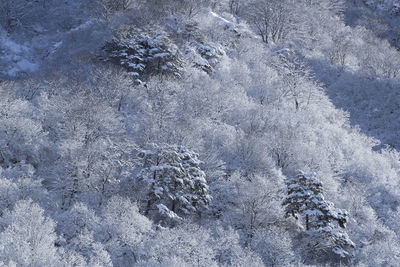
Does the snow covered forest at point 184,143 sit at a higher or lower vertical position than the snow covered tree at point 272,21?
lower

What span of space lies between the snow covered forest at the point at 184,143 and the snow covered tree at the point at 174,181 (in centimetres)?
18

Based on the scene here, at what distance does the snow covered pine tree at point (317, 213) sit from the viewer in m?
37.1

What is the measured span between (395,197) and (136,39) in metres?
46.5

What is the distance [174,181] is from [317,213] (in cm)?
1502

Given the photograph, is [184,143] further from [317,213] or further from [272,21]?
[272,21]

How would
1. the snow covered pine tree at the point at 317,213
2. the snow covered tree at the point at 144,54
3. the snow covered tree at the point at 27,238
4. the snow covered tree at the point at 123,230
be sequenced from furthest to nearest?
the snow covered tree at the point at 144,54 → the snow covered pine tree at the point at 317,213 → the snow covered tree at the point at 123,230 → the snow covered tree at the point at 27,238

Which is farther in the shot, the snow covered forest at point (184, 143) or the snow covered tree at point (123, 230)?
the snow covered forest at point (184, 143)

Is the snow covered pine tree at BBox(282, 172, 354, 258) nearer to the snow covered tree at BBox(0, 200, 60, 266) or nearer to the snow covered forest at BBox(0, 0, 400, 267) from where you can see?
the snow covered forest at BBox(0, 0, 400, 267)

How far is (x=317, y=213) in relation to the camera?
1479 inches

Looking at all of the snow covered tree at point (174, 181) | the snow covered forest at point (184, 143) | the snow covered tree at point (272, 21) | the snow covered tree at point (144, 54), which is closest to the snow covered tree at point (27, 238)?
the snow covered forest at point (184, 143)

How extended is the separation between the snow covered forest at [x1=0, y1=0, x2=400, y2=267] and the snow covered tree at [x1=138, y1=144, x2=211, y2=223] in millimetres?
183

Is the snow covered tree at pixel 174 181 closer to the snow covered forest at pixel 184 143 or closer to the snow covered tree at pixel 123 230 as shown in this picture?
the snow covered forest at pixel 184 143

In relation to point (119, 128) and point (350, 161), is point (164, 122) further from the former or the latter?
point (350, 161)

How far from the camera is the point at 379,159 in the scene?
2045 inches
